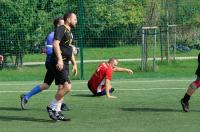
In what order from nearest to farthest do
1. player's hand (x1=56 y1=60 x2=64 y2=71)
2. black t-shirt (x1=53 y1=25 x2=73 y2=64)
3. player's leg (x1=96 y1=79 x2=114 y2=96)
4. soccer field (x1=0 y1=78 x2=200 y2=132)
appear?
soccer field (x1=0 y1=78 x2=200 y2=132), player's hand (x1=56 y1=60 x2=64 y2=71), black t-shirt (x1=53 y1=25 x2=73 y2=64), player's leg (x1=96 y1=79 x2=114 y2=96)

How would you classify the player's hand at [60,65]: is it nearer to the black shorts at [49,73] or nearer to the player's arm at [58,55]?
the player's arm at [58,55]

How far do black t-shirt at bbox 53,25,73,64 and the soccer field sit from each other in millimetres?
1095

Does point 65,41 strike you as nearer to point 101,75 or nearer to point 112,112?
point 112,112

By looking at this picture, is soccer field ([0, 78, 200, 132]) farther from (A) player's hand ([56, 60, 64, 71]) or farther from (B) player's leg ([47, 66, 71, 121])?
(A) player's hand ([56, 60, 64, 71])

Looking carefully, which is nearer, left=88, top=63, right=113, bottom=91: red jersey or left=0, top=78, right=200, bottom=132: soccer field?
left=0, top=78, right=200, bottom=132: soccer field

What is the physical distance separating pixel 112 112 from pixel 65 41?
173cm

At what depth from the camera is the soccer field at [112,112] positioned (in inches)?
320

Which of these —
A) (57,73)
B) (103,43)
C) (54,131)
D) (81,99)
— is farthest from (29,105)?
(103,43)

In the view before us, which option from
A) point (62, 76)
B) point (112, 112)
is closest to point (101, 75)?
point (112, 112)

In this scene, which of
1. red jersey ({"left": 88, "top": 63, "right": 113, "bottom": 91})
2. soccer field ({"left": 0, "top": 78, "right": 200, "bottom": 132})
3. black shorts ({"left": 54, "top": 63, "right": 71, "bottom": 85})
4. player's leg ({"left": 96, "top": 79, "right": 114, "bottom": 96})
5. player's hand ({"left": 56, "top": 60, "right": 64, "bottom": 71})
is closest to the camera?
soccer field ({"left": 0, "top": 78, "right": 200, "bottom": 132})

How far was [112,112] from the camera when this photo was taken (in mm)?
9633

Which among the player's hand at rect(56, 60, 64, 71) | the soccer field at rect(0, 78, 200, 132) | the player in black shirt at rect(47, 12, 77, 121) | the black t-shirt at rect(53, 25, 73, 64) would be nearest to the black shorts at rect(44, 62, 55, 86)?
the player in black shirt at rect(47, 12, 77, 121)

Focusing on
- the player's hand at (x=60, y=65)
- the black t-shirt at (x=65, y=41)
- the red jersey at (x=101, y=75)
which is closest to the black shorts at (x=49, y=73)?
the black t-shirt at (x=65, y=41)

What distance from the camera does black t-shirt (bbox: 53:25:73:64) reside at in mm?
8609
